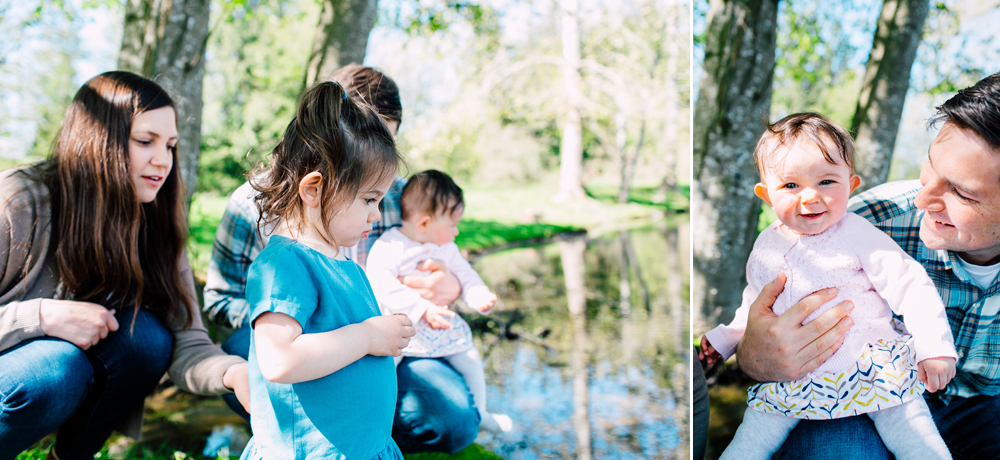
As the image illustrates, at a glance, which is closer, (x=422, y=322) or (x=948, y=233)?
(x=948, y=233)

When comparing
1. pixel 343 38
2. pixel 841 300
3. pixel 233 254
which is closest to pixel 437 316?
pixel 233 254

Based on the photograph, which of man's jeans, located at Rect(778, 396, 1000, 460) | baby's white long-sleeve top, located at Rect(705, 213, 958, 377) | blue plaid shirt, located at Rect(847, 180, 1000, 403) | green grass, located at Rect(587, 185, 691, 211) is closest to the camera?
baby's white long-sleeve top, located at Rect(705, 213, 958, 377)

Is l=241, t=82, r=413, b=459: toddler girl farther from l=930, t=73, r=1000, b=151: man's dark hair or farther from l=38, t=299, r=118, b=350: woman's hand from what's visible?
l=930, t=73, r=1000, b=151: man's dark hair

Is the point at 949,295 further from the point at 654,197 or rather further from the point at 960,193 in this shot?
the point at 654,197

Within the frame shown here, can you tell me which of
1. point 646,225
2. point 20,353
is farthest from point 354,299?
point 646,225

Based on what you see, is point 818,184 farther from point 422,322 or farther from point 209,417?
point 209,417

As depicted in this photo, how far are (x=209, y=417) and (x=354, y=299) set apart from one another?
7.42ft

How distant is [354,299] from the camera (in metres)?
1.53

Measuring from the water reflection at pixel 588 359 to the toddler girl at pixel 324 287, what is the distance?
170 centimetres

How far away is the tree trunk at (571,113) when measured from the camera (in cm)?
1680

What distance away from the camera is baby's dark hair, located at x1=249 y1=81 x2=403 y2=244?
1462 millimetres

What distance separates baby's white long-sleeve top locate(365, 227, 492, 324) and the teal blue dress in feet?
2.64

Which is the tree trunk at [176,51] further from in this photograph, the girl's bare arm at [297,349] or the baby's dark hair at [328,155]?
the girl's bare arm at [297,349]

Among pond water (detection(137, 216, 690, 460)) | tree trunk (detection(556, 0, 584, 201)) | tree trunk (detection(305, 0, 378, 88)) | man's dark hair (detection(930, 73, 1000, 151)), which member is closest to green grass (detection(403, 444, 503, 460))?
pond water (detection(137, 216, 690, 460))
